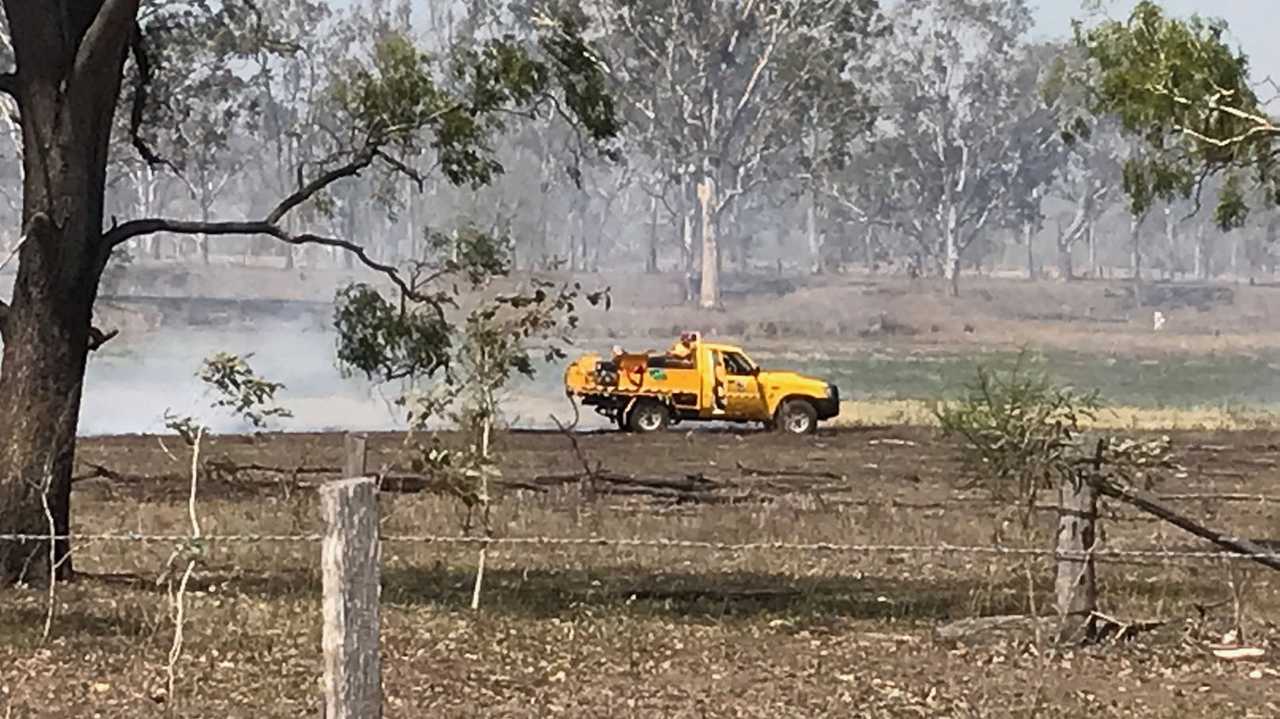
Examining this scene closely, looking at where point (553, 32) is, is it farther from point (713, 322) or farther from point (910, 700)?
point (713, 322)

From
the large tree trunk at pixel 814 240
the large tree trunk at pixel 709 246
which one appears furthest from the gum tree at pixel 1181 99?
the large tree trunk at pixel 814 240

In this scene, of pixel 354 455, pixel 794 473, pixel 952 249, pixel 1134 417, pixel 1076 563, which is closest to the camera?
pixel 1076 563

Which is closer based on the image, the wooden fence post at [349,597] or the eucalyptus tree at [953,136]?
the wooden fence post at [349,597]

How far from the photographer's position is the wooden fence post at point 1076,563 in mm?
12688

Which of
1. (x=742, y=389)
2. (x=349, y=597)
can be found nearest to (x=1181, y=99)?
(x=349, y=597)

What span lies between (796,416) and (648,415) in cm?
259

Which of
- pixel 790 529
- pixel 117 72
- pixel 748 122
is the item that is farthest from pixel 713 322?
pixel 117 72

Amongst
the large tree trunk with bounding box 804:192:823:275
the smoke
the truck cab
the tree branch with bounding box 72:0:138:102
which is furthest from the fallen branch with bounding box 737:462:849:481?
the large tree trunk with bounding box 804:192:823:275

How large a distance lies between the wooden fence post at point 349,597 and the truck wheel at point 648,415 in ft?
98.1

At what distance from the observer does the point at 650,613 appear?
15.0 metres

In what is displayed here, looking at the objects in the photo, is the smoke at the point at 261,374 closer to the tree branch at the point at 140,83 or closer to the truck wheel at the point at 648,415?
the truck wheel at the point at 648,415

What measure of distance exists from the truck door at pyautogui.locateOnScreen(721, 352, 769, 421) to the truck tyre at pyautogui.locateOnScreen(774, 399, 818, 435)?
12.4 inches

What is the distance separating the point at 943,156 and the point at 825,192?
22.1ft

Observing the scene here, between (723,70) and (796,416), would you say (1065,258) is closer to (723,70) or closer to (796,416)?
(723,70)
